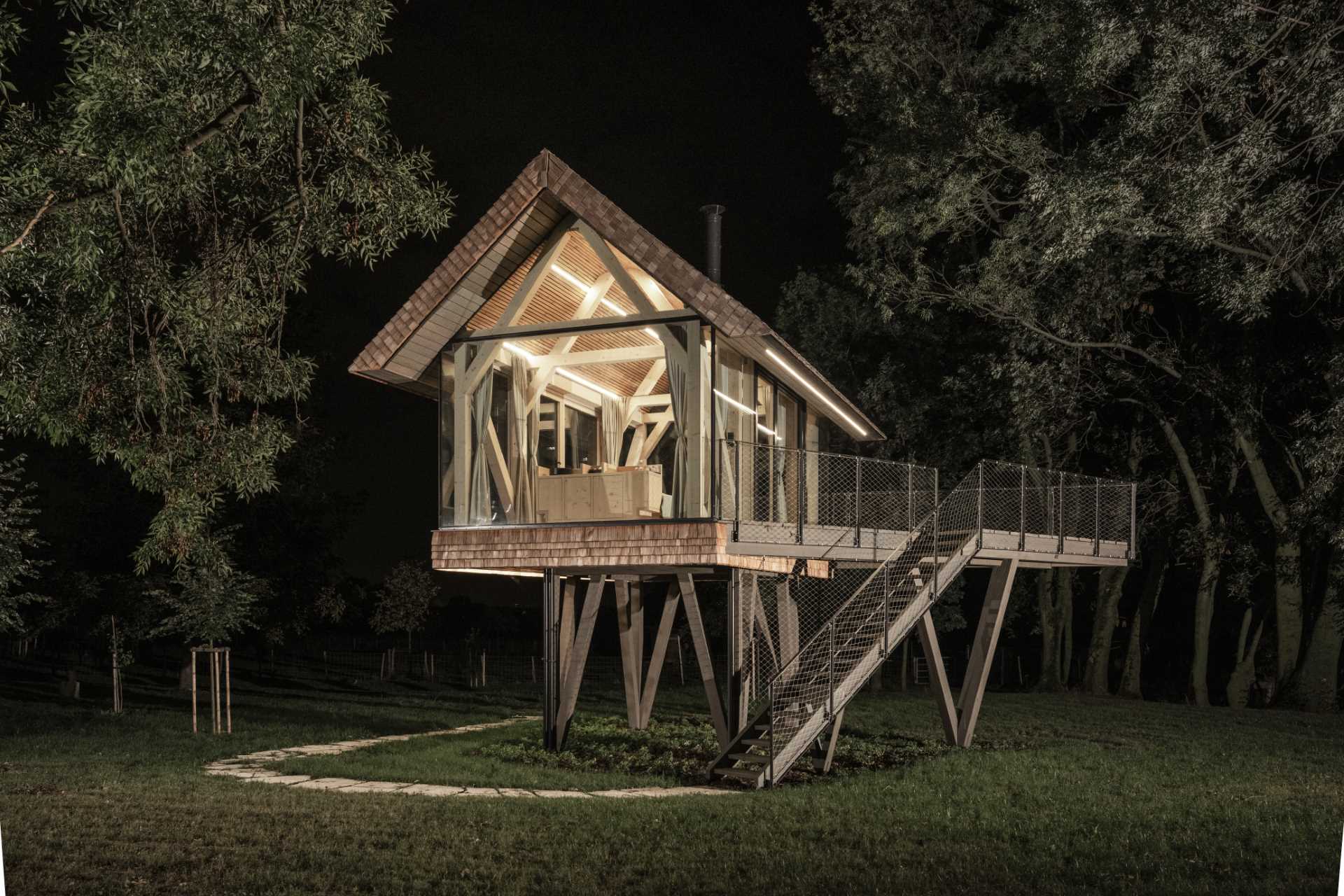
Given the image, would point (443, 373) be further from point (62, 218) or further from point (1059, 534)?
point (1059, 534)

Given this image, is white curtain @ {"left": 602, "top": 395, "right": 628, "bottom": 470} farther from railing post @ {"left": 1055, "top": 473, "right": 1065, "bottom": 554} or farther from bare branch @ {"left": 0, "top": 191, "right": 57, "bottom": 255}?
bare branch @ {"left": 0, "top": 191, "right": 57, "bottom": 255}

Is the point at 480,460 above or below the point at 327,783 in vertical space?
above

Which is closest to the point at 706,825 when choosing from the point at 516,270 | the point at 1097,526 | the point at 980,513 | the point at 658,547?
the point at 658,547

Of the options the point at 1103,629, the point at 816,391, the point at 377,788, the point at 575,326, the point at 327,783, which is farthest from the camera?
the point at 1103,629

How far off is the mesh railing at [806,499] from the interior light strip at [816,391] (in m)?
0.92

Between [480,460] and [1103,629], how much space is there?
18.5 metres

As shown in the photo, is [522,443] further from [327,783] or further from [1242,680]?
[1242,680]

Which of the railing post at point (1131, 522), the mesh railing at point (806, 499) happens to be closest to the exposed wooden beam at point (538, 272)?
the mesh railing at point (806, 499)

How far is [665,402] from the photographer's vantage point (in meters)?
19.8

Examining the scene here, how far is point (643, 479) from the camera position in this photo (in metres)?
16.3

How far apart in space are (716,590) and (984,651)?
19.5 metres

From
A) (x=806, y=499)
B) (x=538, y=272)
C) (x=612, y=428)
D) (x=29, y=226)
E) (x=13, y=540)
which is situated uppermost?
(x=538, y=272)

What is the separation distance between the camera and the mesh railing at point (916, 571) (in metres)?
13.4

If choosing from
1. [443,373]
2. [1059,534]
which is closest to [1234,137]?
[1059,534]
